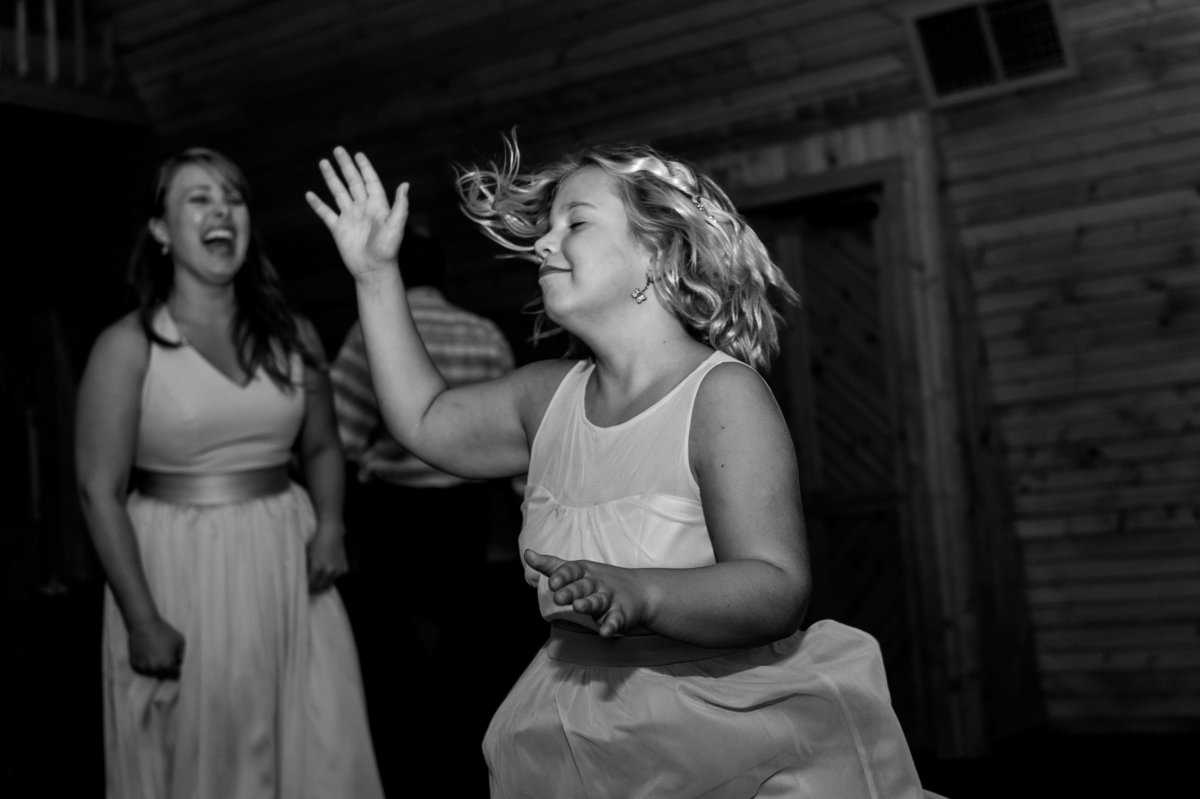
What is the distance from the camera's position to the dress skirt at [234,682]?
8.45ft

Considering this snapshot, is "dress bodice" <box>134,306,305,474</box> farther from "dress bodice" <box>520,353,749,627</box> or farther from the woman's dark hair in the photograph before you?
"dress bodice" <box>520,353,749,627</box>

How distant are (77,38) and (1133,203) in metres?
4.20

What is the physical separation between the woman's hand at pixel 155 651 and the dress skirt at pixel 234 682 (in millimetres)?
33

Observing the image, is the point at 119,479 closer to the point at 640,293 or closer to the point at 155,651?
the point at 155,651

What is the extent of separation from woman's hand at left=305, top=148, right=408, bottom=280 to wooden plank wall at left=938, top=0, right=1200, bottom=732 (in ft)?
10.2

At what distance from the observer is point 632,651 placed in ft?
5.35

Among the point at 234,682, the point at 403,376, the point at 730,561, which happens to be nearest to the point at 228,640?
the point at 234,682

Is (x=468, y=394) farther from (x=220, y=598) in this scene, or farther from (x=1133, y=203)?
(x=1133, y=203)

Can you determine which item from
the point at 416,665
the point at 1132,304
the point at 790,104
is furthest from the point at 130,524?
the point at 1132,304

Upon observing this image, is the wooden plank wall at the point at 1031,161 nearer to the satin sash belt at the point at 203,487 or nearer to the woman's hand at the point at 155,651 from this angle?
the satin sash belt at the point at 203,487

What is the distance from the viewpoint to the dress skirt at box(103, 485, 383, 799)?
101 inches

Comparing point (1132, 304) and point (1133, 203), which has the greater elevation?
point (1133, 203)

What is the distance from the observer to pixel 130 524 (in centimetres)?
266

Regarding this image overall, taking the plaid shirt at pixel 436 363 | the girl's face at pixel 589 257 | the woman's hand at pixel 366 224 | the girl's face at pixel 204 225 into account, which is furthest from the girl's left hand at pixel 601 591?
the plaid shirt at pixel 436 363
